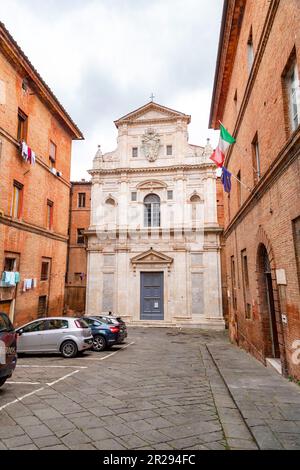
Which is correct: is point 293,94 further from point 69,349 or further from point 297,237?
point 69,349

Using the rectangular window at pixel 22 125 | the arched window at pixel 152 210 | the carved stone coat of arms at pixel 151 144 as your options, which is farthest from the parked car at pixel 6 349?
the carved stone coat of arms at pixel 151 144

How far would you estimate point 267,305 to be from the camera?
32.4 ft

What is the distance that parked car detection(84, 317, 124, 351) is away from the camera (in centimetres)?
1320

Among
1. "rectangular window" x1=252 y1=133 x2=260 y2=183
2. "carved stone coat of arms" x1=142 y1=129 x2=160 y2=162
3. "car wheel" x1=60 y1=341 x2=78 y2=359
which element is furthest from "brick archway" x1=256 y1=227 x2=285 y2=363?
"carved stone coat of arms" x1=142 y1=129 x2=160 y2=162

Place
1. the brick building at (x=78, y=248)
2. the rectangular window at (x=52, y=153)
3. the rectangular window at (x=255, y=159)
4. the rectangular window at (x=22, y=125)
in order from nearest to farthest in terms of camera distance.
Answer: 1. the rectangular window at (x=255, y=159)
2. the rectangular window at (x=22, y=125)
3. the rectangular window at (x=52, y=153)
4. the brick building at (x=78, y=248)

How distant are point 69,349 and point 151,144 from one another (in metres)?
18.9

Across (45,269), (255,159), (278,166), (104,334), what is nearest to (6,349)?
(104,334)

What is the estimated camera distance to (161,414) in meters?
5.45

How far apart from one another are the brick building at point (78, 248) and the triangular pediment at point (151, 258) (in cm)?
538

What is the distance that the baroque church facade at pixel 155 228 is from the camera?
23.6 metres

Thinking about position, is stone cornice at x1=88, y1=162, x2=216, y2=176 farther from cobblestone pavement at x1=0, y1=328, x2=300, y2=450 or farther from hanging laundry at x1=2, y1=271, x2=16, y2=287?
cobblestone pavement at x1=0, y1=328, x2=300, y2=450

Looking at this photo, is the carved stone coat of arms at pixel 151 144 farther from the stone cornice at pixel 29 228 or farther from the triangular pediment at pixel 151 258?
the stone cornice at pixel 29 228

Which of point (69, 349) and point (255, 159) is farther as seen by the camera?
point (69, 349)

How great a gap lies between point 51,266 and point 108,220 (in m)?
7.55
